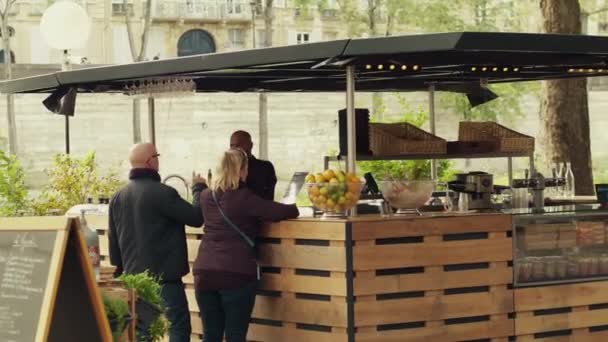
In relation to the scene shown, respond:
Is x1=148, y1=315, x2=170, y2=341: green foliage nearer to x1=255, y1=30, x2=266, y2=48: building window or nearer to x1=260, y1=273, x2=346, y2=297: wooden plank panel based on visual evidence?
x1=260, y1=273, x2=346, y2=297: wooden plank panel

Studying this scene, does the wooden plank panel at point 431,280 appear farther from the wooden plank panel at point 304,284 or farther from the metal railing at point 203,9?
the metal railing at point 203,9

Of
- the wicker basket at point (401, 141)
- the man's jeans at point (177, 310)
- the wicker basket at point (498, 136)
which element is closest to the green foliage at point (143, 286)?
the man's jeans at point (177, 310)

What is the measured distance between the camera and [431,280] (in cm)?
929

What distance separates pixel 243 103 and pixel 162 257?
116 feet

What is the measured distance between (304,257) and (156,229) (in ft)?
3.51

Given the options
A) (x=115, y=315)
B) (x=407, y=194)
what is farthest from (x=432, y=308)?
(x=115, y=315)

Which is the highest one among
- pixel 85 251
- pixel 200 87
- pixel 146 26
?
pixel 146 26

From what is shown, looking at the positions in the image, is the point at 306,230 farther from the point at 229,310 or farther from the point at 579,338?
the point at 579,338

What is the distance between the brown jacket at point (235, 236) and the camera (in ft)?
30.5

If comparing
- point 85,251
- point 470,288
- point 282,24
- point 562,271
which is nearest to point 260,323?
point 470,288

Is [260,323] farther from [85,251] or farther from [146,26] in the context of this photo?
[146,26]

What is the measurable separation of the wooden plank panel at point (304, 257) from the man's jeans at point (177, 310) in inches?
24.2

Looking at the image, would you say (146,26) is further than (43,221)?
Yes

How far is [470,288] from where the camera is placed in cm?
946
